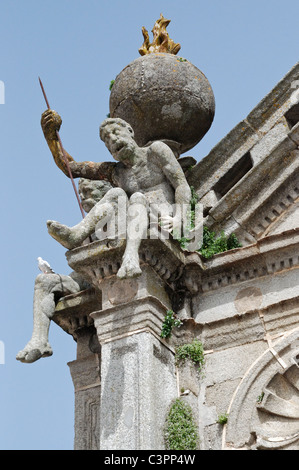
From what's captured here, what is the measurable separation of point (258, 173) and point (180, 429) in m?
2.94

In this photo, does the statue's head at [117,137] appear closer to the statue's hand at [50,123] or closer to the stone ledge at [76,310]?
the statue's hand at [50,123]

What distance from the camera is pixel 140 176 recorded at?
10336 millimetres

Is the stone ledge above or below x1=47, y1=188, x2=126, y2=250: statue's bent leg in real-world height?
below

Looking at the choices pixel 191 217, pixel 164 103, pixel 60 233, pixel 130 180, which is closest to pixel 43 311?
pixel 60 233

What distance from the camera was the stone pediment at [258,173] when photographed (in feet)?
32.7

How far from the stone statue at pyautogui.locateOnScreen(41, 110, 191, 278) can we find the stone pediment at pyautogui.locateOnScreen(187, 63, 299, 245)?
17.4 inches

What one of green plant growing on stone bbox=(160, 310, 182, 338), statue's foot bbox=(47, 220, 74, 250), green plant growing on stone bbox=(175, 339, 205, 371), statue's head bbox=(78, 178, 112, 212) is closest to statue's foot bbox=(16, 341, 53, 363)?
statue's foot bbox=(47, 220, 74, 250)

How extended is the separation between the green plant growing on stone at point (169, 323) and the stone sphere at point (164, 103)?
2646 mm

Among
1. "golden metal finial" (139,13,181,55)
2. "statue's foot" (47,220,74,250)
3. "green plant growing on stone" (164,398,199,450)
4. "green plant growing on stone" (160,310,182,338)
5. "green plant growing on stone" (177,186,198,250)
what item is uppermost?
"golden metal finial" (139,13,181,55)

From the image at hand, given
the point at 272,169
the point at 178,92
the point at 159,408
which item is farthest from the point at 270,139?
the point at 159,408

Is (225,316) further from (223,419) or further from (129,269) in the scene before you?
(129,269)

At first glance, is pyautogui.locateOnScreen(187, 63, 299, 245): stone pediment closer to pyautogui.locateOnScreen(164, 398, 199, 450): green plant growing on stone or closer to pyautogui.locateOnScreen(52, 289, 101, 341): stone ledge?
pyautogui.locateOnScreen(52, 289, 101, 341): stone ledge

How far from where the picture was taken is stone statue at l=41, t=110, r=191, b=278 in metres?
9.49
